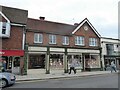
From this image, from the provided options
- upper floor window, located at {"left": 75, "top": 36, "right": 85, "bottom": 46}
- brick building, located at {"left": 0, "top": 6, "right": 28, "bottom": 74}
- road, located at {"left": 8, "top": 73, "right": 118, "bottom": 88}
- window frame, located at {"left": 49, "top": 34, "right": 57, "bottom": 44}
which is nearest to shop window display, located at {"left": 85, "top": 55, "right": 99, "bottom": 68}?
upper floor window, located at {"left": 75, "top": 36, "right": 85, "bottom": 46}

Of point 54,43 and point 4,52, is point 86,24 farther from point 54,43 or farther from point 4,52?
point 4,52

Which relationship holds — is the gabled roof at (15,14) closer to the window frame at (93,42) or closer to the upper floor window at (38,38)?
the upper floor window at (38,38)

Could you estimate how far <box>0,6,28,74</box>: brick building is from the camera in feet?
68.2

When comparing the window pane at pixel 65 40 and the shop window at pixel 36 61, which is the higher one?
the window pane at pixel 65 40

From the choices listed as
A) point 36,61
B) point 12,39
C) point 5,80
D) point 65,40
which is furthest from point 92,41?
point 5,80

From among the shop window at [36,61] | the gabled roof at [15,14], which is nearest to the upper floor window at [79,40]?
the shop window at [36,61]

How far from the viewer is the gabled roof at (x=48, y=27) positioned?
24.3 m

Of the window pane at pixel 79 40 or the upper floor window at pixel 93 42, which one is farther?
the upper floor window at pixel 93 42

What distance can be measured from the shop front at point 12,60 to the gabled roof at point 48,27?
141 inches

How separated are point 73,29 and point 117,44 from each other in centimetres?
1014

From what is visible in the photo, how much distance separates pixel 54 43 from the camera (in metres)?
24.9

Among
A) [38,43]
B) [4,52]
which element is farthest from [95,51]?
[4,52]

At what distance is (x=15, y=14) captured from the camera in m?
23.4

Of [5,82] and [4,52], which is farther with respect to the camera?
[4,52]
